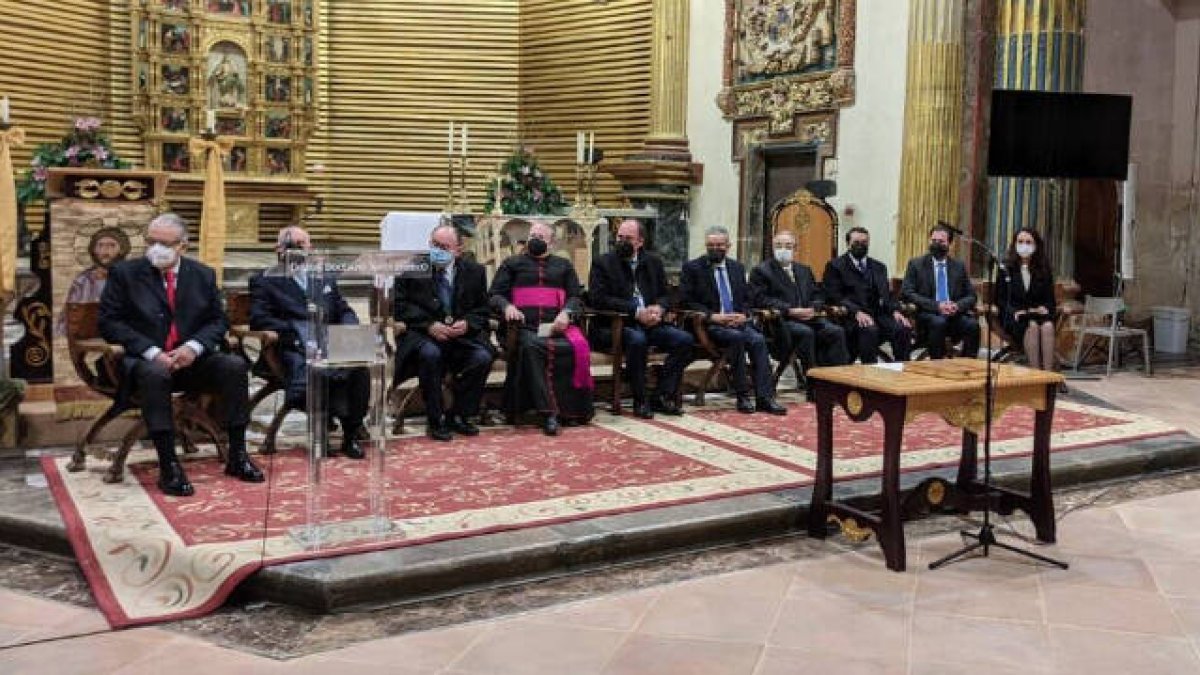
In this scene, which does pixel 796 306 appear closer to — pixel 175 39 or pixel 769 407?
pixel 769 407

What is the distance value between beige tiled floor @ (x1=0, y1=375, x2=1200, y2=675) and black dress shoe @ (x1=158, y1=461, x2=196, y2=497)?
0.90 meters

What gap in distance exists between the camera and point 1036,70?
935cm

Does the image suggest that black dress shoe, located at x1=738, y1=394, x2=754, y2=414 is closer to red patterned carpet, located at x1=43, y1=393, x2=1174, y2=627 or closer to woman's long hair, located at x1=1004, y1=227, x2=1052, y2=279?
red patterned carpet, located at x1=43, y1=393, x2=1174, y2=627

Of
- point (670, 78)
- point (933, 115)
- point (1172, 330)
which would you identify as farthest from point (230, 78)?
point (1172, 330)

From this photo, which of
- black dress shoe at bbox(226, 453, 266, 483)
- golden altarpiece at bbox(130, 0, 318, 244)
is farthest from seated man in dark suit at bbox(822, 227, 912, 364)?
golden altarpiece at bbox(130, 0, 318, 244)

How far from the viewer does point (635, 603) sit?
3.80 metres

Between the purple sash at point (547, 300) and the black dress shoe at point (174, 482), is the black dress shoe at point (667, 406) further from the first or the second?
the black dress shoe at point (174, 482)

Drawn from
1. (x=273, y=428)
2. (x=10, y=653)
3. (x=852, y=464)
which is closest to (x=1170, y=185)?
(x=852, y=464)

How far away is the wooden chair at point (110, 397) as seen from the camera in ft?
16.0

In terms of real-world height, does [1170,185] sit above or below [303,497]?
above

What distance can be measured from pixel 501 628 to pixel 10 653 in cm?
141

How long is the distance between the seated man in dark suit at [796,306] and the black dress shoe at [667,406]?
3.32ft

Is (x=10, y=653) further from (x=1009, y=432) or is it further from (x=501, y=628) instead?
(x=1009, y=432)

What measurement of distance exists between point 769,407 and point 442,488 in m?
2.68
